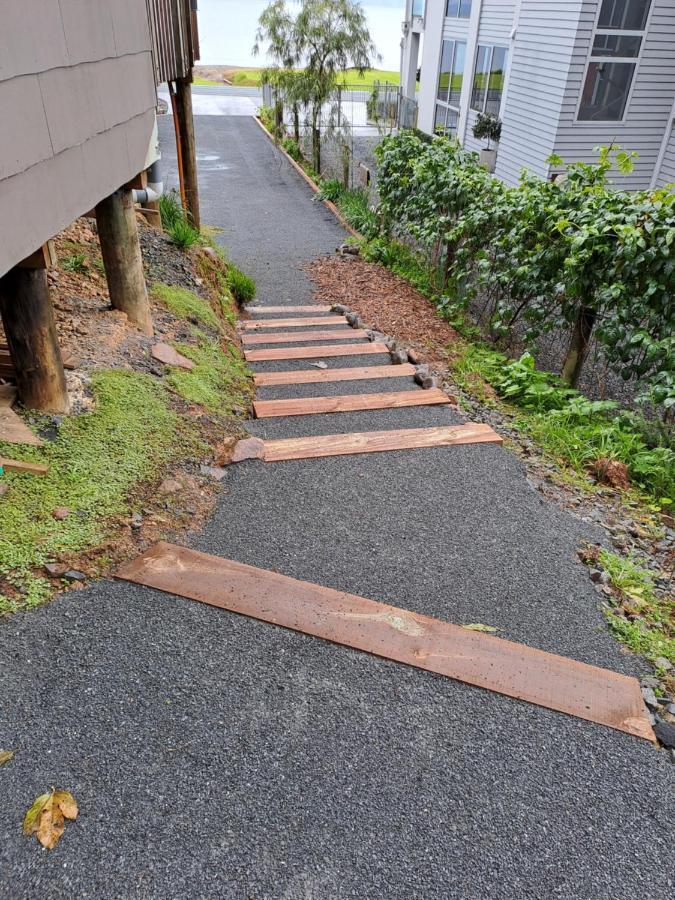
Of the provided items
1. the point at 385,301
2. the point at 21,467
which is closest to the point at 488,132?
the point at 385,301

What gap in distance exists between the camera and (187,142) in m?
7.77

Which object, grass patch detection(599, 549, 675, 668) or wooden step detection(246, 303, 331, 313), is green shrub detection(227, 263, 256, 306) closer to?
wooden step detection(246, 303, 331, 313)

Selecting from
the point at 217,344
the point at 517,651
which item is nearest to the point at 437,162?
the point at 217,344

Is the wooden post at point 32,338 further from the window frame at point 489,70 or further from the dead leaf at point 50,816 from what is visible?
the window frame at point 489,70

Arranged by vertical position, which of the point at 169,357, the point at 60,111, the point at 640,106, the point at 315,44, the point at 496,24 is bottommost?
the point at 169,357

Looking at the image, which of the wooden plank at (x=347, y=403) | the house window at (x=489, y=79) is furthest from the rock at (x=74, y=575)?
the house window at (x=489, y=79)

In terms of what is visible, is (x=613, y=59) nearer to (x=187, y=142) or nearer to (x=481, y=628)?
(x=187, y=142)

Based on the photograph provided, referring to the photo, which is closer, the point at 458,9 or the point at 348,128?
the point at 348,128

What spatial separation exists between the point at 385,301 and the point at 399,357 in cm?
265

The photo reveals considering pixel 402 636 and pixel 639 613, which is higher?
pixel 402 636

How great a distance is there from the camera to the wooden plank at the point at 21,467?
2902 mm

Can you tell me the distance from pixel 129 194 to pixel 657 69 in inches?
424

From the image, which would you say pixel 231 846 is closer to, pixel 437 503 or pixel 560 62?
pixel 437 503

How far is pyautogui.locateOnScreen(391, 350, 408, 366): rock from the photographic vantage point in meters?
5.72
